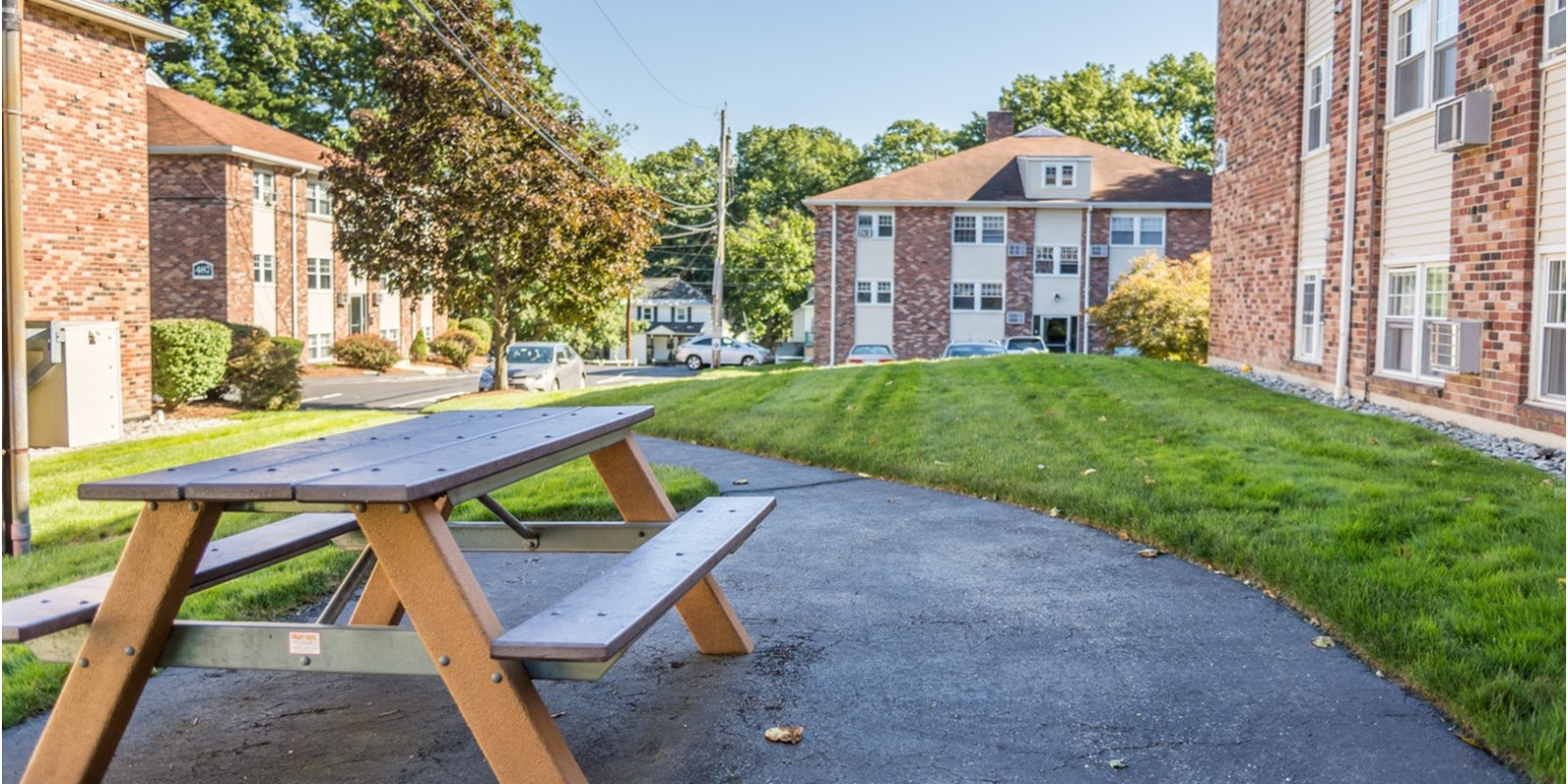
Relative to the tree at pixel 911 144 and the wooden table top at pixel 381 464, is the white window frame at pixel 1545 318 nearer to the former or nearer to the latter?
the wooden table top at pixel 381 464

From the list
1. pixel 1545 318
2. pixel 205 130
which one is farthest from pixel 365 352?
pixel 1545 318

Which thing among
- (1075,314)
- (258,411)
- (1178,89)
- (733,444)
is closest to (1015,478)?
(733,444)

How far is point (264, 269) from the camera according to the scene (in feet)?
123

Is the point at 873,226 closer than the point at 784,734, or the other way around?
the point at 784,734

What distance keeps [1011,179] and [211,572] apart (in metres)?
39.6

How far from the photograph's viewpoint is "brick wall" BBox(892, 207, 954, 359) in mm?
40812

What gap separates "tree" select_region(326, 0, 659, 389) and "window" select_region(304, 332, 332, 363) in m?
15.6

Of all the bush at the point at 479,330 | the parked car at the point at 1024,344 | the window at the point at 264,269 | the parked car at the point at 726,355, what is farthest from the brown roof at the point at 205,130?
the parked car at the point at 1024,344

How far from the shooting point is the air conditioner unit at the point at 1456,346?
11.1m

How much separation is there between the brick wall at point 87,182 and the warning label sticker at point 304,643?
16.5 metres

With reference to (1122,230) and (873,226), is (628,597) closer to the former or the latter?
(873,226)

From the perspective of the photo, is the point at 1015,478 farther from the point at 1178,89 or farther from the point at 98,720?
the point at 1178,89

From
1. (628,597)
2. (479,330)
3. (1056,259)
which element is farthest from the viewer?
(479,330)

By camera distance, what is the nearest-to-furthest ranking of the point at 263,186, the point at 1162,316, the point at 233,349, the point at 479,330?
the point at 233,349 → the point at 1162,316 → the point at 263,186 → the point at 479,330
